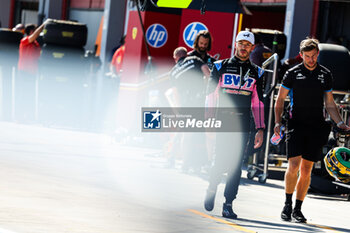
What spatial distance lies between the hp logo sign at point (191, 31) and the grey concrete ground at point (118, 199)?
14.7 ft

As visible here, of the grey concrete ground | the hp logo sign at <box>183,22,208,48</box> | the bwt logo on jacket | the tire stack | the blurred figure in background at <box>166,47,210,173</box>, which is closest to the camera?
the grey concrete ground

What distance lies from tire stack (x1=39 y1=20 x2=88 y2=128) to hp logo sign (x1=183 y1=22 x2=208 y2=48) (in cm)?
290

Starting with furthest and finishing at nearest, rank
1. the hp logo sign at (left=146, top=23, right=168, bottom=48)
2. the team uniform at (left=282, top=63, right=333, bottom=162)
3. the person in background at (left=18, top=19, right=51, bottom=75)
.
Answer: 1. the person in background at (left=18, top=19, right=51, bottom=75)
2. the hp logo sign at (left=146, top=23, right=168, bottom=48)
3. the team uniform at (left=282, top=63, right=333, bottom=162)

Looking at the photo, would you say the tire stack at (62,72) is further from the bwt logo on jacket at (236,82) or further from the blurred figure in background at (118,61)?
the bwt logo on jacket at (236,82)

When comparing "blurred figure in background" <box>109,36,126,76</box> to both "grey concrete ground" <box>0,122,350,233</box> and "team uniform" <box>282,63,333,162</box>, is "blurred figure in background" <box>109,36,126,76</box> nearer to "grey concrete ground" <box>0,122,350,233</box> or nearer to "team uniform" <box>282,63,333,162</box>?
"grey concrete ground" <box>0,122,350,233</box>

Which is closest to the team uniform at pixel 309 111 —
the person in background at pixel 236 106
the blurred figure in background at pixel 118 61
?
the person in background at pixel 236 106

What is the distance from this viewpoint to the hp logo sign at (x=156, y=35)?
19.6 meters

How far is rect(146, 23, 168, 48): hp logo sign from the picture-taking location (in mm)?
19594

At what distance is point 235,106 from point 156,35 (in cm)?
1067

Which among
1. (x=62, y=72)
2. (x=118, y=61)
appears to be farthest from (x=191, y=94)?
(x=62, y=72)

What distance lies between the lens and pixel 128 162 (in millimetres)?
13938

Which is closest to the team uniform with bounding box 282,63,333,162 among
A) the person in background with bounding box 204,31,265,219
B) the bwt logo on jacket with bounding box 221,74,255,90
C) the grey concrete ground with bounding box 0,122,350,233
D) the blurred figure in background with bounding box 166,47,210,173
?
the person in background with bounding box 204,31,265,219

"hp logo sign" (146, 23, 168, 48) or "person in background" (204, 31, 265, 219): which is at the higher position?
"hp logo sign" (146, 23, 168, 48)

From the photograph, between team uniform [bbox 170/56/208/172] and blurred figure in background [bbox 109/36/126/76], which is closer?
team uniform [bbox 170/56/208/172]
